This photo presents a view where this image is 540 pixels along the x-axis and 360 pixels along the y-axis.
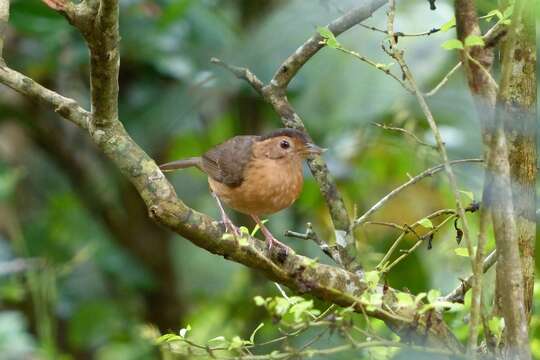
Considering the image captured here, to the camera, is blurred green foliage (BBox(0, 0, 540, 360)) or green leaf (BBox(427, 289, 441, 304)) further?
blurred green foliage (BBox(0, 0, 540, 360))

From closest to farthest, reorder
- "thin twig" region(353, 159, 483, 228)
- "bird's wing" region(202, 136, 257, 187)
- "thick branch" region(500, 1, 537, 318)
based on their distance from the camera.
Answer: "thick branch" region(500, 1, 537, 318) < "thin twig" region(353, 159, 483, 228) < "bird's wing" region(202, 136, 257, 187)

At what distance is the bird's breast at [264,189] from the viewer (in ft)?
11.4

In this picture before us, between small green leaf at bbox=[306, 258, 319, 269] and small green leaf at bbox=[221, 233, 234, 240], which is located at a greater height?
small green leaf at bbox=[221, 233, 234, 240]

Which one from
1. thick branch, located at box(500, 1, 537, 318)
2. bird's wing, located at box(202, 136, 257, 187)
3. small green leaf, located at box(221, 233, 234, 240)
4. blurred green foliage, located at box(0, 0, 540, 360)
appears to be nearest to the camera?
small green leaf, located at box(221, 233, 234, 240)

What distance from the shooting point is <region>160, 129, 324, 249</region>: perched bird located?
349cm

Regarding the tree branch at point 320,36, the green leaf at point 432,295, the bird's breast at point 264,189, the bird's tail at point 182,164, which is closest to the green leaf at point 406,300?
the green leaf at point 432,295

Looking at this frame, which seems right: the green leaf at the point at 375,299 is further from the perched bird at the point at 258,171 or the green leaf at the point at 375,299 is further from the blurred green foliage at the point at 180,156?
the blurred green foliage at the point at 180,156

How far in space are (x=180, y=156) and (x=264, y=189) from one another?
281 centimetres

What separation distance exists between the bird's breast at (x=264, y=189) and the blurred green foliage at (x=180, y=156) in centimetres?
44

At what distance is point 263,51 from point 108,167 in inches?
66.3

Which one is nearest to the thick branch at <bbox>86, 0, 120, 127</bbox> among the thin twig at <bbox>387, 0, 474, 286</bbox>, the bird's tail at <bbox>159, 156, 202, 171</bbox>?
the thin twig at <bbox>387, 0, 474, 286</bbox>

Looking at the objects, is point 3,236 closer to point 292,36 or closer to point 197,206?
point 197,206

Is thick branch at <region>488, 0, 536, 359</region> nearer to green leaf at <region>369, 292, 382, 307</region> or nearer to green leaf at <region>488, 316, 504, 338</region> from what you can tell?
green leaf at <region>488, 316, 504, 338</region>

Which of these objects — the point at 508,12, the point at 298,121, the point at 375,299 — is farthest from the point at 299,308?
the point at 298,121
